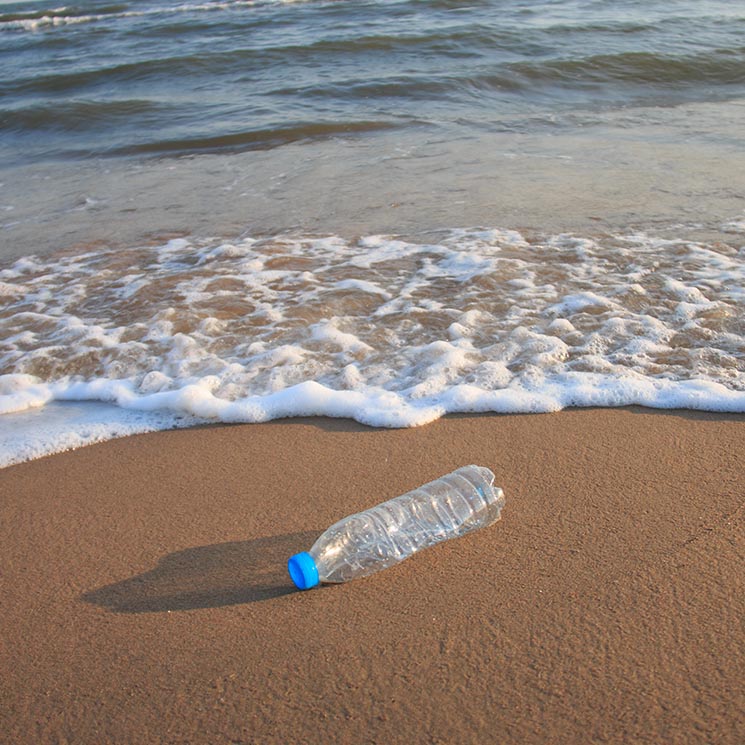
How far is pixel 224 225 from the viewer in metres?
5.89

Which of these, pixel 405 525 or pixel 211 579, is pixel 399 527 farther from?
pixel 211 579

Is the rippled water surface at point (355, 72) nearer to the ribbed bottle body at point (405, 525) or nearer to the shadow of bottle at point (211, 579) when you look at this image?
the ribbed bottle body at point (405, 525)

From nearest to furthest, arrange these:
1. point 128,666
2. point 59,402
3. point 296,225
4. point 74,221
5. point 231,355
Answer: point 128,666
point 59,402
point 231,355
point 296,225
point 74,221

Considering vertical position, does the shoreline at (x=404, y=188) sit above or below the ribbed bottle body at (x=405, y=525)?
below

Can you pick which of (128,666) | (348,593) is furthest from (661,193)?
(128,666)

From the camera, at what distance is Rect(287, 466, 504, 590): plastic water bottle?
2301 mm

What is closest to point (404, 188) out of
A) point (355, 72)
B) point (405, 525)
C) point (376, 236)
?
point (376, 236)

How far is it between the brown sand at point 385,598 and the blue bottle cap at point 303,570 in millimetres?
60

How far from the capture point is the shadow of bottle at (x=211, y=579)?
2.25m

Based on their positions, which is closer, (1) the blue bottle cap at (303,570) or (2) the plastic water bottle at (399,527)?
(1) the blue bottle cap at (303,570)

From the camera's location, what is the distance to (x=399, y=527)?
2479 millimetres

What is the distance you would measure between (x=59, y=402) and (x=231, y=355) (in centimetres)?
79

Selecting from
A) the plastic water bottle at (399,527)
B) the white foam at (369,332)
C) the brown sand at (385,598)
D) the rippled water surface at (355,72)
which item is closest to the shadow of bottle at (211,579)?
the brown sand at (385,598)

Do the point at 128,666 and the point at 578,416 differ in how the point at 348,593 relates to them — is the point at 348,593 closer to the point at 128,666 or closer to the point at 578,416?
the point at 128,666
